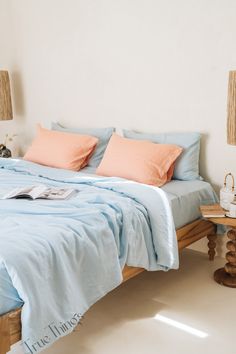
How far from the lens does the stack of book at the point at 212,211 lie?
8.32ft

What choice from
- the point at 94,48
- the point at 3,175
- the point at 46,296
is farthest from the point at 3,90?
the point at 46,296

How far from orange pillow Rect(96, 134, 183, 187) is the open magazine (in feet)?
1.54

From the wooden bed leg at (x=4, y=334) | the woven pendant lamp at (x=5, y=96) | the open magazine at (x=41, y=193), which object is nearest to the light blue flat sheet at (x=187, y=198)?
the open magazine at (x=41, y=193)

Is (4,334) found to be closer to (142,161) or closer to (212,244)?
(142,161)

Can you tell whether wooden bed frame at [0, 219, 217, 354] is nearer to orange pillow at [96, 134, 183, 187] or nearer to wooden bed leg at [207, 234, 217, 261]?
wooden bed leg at [207, 234, 217, 261]

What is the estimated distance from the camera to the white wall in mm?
2861

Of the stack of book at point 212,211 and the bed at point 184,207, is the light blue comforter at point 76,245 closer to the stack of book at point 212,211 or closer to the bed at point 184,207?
the bed at point 184,207

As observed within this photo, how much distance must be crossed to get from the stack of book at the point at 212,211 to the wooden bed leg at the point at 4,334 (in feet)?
4.45

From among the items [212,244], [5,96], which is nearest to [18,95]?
[5,96]

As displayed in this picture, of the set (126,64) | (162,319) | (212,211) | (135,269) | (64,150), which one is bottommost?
(162,319)

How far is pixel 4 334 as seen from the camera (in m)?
1.65

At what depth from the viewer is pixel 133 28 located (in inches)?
126

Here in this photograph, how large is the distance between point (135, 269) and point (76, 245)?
52cm

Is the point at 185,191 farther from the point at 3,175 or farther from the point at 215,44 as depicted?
the point at 3,175
